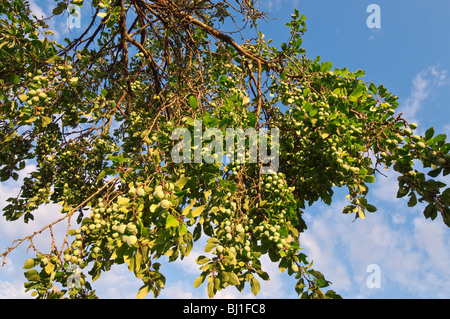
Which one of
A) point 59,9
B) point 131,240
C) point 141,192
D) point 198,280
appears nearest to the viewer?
point 131,240

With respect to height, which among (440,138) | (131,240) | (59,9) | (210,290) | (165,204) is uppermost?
(59,9)

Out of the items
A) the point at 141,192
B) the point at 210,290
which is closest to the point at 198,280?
the point at 210,290

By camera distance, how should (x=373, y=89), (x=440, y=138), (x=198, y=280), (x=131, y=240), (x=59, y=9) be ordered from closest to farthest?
1. (x=131, y=240)
2. (x=198, y=280)
3. (x=440, y=138)
4. (x=59, y=9)
5. (x=373, y=89)

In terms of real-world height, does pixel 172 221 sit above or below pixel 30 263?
above

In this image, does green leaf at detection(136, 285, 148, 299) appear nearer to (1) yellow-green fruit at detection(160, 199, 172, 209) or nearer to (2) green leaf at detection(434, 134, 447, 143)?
(1) yellow-green fruit at detection(160, 199, 172, 209)

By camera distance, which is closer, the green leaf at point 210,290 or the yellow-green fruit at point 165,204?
the yellow-green fruit at point 165,204

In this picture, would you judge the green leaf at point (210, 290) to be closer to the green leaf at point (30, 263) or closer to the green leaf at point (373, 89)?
the green leaf at point (30, 263)

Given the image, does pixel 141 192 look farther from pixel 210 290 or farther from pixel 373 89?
pixel 373 89

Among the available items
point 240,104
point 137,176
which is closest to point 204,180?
point 137,176

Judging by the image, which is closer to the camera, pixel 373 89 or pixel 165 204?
pixel 165 204

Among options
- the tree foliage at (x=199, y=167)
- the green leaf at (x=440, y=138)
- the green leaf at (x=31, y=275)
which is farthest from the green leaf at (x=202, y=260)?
the green leaf at (x=440, y=138)

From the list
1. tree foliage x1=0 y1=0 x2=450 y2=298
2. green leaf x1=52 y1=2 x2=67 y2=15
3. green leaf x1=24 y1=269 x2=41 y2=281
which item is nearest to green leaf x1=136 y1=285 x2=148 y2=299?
tree foliage x1=0 y1=0 x2=450 y2=298
